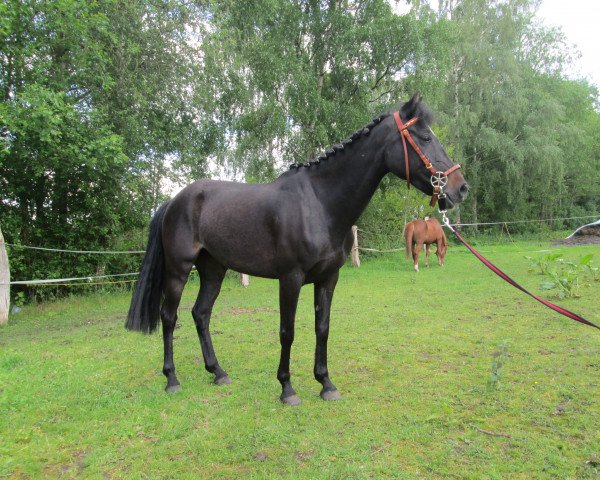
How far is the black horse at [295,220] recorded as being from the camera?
117 inches

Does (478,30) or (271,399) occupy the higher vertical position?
(478,30)

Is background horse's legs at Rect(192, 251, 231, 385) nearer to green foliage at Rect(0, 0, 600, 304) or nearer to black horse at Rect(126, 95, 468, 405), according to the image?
black horse at Rect(126, 95, 468, 405)

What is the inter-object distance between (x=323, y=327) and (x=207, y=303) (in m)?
1.36

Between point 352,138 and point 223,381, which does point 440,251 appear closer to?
point 223,381

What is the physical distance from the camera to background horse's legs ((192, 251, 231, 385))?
159 inches

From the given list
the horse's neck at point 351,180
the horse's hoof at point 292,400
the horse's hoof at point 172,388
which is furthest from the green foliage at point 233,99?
the horse's hoof at point 172,388

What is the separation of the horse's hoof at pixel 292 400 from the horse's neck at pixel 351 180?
59.4 inches

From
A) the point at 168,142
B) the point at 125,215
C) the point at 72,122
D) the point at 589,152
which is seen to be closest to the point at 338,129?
the point at 168,142

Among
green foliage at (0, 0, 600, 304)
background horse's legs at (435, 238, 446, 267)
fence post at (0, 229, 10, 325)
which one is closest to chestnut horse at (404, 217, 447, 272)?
background horse's legs at (435, 238, 446, 267)

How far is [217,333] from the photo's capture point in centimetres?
593

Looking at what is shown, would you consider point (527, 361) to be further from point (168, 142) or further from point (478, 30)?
point (478, 30)

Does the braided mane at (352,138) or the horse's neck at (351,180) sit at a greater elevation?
the braided mane at (352,138)

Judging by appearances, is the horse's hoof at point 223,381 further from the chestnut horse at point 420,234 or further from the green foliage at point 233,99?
the chestnut horse at point 420,234

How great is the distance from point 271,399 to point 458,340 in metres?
2.81
